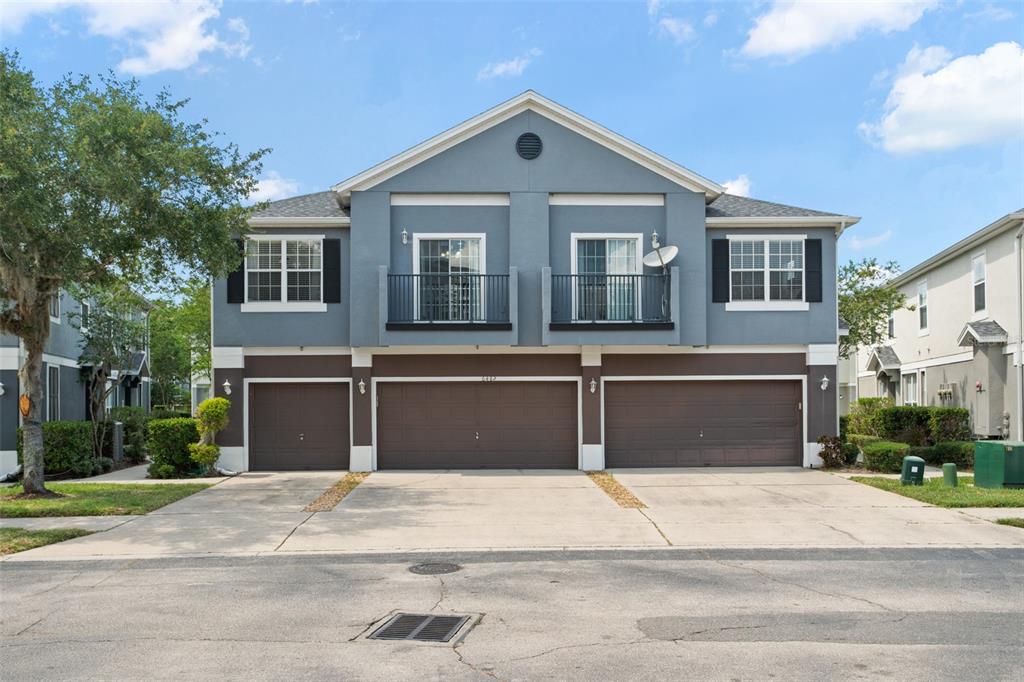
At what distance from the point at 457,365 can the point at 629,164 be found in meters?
5.89

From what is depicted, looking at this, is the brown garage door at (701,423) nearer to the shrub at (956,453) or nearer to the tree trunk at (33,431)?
the shrub at (956,453)

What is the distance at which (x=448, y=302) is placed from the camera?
19172 mm

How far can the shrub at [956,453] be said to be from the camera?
20000 millimetres

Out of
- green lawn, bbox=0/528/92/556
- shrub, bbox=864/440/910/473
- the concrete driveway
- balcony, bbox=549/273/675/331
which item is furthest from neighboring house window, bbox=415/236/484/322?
shrub, bbox=864/440/910/473

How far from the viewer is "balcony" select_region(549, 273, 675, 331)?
19297 millimetres

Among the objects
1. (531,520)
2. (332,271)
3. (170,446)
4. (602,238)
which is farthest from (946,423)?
(170,446)

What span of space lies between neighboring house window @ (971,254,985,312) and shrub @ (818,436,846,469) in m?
7.21

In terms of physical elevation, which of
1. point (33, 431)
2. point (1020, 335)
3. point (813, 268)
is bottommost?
point (33, 431)

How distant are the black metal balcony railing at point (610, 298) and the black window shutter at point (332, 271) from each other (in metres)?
4.77

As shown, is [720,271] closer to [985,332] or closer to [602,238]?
[602,238]

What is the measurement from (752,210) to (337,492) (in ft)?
37.1

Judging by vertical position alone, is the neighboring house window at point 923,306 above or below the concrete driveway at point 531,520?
above

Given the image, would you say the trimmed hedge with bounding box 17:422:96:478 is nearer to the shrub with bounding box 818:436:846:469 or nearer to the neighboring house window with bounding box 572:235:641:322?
the neighboring house window with bounding box 572:235:641:322

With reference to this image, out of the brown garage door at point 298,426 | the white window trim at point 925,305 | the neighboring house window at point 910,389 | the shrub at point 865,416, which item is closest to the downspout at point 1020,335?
the shrub at point 865,416
